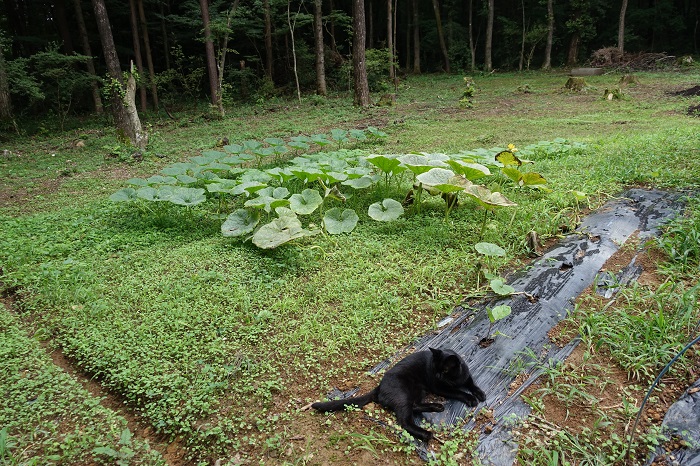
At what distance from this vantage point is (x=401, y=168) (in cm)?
449

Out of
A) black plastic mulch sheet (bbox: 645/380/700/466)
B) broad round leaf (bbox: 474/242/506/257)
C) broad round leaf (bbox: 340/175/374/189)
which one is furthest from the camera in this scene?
broad round leaf (bbox: 340/175/374/189)

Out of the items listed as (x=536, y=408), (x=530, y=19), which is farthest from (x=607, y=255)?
(x=530, y=19)

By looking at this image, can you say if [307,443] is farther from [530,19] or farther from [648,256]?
[530,19]

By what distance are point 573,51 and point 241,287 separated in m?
24.7

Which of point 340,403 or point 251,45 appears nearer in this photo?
point 340,403

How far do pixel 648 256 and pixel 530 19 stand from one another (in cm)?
2561

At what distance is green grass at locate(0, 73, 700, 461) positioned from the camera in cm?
230

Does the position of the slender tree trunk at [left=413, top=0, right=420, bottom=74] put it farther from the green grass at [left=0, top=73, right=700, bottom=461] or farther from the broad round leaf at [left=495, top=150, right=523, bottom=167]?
the broad round leaf at [left=495, top=150, right=523, bottom=167]

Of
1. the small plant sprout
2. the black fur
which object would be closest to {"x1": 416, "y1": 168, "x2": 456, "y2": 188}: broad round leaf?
the small plant sprout

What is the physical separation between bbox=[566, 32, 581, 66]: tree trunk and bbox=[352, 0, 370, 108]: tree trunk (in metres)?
15.3

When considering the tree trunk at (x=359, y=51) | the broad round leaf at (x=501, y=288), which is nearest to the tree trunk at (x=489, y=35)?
the tree trunk at (x=359, y=51)

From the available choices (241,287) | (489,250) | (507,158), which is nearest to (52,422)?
(241,287)

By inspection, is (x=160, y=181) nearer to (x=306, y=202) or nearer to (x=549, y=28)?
(x=306, y=202)

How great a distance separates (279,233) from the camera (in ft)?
11.8
